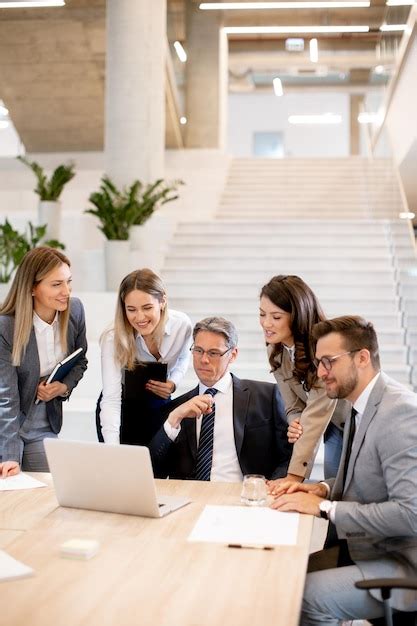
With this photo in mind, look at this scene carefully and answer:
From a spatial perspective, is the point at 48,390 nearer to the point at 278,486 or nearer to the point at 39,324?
the point at 39,324

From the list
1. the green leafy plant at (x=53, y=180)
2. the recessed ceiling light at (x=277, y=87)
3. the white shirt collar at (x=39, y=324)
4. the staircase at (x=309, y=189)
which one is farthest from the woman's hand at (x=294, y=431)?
the recessed ceiling light at (x=277, y=87)

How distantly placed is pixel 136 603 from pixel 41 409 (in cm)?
197

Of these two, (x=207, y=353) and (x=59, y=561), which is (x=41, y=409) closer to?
(x=207, y=353)

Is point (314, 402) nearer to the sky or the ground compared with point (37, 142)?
nearer to the ground

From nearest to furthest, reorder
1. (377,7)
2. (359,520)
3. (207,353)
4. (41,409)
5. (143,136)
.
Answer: (359,520) < (207,353) < (41,409) < (143,136) < (377,7)

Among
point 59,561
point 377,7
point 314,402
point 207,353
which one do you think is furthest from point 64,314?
point 377,7

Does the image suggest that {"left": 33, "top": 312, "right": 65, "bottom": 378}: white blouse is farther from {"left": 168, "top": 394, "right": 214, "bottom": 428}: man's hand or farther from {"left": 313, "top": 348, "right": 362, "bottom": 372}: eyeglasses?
{"left": 313, "top": 348, "right": 362, "bottom": 372}: eyeglasses

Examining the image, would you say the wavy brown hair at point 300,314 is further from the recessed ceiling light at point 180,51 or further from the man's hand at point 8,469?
the recessed ceiling light at point 180,51

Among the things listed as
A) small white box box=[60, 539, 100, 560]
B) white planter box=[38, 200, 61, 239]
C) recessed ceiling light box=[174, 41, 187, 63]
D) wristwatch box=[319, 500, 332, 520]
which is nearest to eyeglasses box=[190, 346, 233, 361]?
wristwatch box=[319, 500, 332, 520]

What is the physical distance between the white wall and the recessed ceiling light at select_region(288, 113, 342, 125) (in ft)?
0.75

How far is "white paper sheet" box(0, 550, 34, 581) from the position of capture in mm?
1923

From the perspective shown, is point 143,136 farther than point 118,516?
Yes

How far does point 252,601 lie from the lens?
181cm

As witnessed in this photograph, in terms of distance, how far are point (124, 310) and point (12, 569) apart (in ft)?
5.83
